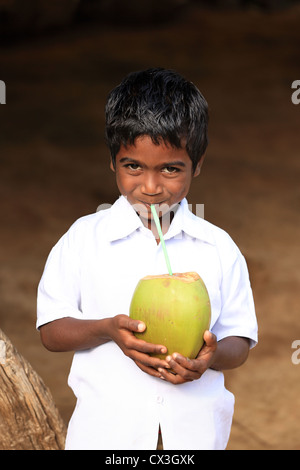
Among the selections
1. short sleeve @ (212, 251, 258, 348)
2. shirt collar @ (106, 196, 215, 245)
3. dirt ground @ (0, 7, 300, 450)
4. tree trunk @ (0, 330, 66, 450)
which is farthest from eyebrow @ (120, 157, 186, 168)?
dirt ground @ (0, 7, 300, 450)

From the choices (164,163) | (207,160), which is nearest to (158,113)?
(164,163)

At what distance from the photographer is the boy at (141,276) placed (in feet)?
4.39

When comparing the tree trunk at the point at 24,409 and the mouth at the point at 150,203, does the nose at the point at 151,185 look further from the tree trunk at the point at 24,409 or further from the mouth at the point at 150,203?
the tree trunk at the point at 24,409

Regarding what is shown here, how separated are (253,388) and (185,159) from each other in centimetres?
234

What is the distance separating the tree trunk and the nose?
69 centimetres

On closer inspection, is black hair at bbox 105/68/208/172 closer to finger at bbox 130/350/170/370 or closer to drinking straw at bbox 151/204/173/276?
drinking straw at bbox 151/204/173/276

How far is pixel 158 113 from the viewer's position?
133 centimetres

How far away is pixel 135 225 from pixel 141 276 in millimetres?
96

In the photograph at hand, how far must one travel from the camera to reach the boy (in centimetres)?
134

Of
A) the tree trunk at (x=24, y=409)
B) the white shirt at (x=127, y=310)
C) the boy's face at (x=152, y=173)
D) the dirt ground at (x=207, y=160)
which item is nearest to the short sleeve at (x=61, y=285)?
the white shirt at (x=127, y=310)

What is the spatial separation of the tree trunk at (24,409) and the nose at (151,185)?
692mm

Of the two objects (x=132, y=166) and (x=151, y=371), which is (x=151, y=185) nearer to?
(x=132, y=166)

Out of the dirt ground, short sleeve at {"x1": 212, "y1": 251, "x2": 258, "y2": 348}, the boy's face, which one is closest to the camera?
the boy's face

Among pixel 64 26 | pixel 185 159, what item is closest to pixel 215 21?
pixel 64 26
